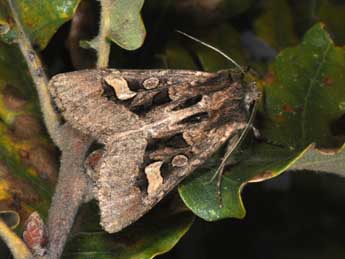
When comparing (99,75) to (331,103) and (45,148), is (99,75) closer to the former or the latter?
(45,148)

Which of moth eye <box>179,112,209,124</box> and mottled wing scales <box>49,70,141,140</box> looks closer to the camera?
mottled wing scales <box>49,70,141,140</box>

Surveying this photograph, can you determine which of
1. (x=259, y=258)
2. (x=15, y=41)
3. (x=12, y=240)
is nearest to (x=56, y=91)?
(x=15, y=41)

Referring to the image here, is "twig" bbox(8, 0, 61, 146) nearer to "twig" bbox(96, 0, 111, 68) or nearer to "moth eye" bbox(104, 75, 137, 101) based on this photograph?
"twig" bbox(96, 0, 111, 68)

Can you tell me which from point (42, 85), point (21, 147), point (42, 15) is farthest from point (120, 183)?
point (42, 15)


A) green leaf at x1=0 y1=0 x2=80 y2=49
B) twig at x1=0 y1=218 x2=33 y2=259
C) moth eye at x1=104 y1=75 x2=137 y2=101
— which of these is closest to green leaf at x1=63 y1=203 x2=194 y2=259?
twig at x1=0 y1=218 x2=33 y2=259

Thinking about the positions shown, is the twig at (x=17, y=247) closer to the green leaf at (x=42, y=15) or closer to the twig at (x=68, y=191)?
the twig at (x=68, y=191)

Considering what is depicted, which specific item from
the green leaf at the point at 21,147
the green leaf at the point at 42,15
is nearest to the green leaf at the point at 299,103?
the green leaf at the point at 21,147
